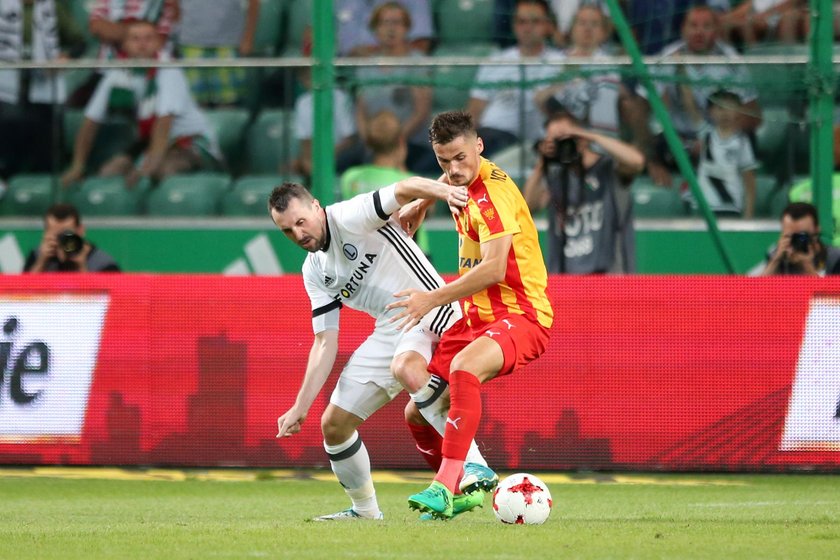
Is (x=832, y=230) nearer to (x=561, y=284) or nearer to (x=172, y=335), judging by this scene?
(x=561, y=284)

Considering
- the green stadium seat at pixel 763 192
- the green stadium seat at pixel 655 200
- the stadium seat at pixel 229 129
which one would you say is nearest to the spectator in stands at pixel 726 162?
the green stadium seat at pixel 763 192

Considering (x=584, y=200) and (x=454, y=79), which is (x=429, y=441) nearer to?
(x=584, y=200)

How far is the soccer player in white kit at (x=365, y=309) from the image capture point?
693 cm

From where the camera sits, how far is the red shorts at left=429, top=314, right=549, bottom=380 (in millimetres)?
6703

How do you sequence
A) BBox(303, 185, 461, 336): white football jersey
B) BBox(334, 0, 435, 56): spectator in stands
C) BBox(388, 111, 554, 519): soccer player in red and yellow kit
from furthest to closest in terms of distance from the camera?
1. BBox(334, 0, 435, 56): spectator in stands
2. BBox(303, 185, 461, 336): white football jersey
3. BBox(388, 111, 554, 519): soccer player in red and yellow kit

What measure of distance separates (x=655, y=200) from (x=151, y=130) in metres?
4.52

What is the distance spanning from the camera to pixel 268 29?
13.7 m

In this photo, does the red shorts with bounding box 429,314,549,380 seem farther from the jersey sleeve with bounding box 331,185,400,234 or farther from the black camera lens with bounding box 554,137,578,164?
the black camera lens with bounding box 554,137,578,164

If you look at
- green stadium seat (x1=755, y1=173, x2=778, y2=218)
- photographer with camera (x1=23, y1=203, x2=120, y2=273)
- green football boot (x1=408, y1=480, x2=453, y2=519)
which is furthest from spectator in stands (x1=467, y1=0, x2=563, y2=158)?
green football boot (x1=408, y1=480, x2=453, y2=519)

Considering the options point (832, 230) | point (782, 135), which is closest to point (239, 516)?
point (832, 230)

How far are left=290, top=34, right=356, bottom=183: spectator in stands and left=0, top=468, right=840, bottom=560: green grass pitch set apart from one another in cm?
339

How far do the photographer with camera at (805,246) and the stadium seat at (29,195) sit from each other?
21.0 ft

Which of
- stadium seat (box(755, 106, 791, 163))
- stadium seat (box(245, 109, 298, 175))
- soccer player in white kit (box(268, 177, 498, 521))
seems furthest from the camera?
stadium seat (box(245, 109, 298, 175))

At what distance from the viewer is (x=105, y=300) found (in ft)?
33.7
